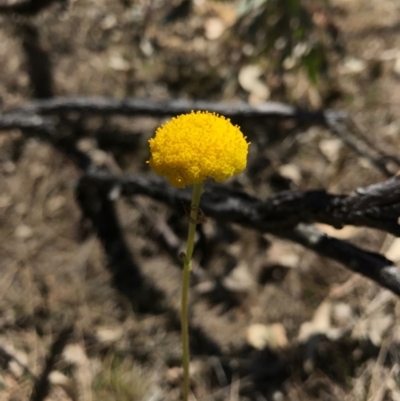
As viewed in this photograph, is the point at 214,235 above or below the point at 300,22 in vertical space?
below

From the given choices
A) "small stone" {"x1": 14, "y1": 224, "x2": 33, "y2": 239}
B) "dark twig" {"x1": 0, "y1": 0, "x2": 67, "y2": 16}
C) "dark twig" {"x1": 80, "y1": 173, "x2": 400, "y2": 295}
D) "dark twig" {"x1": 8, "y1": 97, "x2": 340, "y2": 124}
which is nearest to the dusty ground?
"small stone" {"x1": 14, "y1": 224, "x2": 33, "y2": 239}

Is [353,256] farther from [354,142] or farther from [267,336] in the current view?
[354,142]

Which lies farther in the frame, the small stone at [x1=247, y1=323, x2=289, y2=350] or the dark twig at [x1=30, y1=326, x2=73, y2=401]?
the small stone at [x1=247, y1=323, x2=289, y2=350]

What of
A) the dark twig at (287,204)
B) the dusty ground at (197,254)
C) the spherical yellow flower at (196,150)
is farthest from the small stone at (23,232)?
the spherical yellow flower at (196,150)

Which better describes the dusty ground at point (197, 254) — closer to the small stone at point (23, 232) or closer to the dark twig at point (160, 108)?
the small stone at point (23, 232)

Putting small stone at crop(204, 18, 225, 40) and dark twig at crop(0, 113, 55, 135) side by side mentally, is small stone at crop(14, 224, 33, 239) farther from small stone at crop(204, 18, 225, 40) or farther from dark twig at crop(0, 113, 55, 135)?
small stone at crop(204, 18, 225, 40)

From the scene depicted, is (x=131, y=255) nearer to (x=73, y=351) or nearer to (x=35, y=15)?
(x=73, y=351)

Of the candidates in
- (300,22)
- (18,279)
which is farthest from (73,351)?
(300,22)
